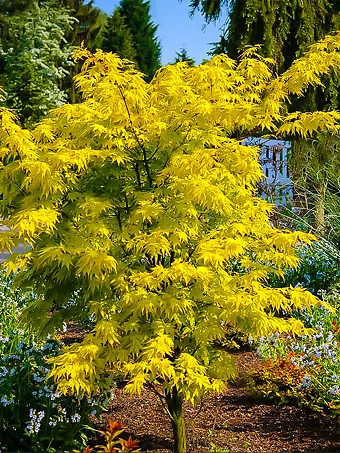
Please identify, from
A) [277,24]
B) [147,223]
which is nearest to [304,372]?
[147,223]

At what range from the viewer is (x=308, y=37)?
10.4 m

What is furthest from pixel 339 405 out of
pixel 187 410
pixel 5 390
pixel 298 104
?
pixel 298 104

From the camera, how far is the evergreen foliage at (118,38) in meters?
30.2

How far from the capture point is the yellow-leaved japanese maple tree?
2.84 meters

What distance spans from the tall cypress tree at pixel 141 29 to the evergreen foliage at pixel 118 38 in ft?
3.85

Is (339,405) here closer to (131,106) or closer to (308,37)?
(131,106)

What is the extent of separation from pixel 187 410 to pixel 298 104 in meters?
7.64

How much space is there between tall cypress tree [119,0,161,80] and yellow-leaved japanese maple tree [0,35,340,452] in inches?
1171

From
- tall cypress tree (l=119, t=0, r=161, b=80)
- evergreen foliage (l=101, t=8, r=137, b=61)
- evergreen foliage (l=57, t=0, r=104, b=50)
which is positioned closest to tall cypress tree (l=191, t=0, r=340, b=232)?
evergreen foliage (l=57, t=0, r=104, b=50)

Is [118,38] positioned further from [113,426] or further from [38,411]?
[113,426]

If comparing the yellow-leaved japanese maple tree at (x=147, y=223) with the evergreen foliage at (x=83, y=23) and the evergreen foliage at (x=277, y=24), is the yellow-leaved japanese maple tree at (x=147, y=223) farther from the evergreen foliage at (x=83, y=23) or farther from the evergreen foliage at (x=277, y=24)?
the evergreen foliage at (x=83, y=23)

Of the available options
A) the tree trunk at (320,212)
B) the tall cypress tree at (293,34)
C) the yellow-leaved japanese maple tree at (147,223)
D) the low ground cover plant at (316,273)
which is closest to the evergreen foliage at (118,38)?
the tall cypress tree at (293,34)

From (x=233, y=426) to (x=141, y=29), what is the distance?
30931 millimetres

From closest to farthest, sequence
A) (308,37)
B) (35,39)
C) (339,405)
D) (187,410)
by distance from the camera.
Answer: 1. (339,405)
2. (187,410)
3. (308,37)
4. (35,39)
